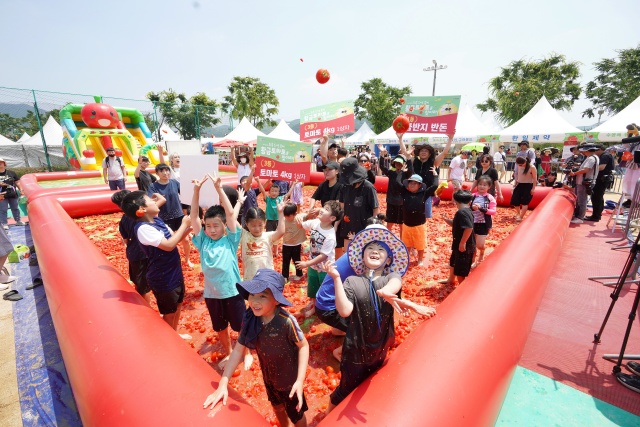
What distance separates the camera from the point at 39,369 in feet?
12.3

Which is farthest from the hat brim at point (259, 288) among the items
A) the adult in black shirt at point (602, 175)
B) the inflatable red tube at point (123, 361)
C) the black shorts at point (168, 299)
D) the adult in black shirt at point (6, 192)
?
A: the adult in black shirt at point (6, 192)

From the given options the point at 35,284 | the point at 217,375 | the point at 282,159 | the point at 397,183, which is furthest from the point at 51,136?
the point at 217,375

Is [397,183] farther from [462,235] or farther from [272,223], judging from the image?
[272,223]

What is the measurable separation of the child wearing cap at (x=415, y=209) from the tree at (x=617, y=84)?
152 ft

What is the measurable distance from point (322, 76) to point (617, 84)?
50868 millimetres

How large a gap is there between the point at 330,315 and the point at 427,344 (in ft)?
2.58

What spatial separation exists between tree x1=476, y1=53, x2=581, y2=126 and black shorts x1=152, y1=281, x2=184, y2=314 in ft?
131

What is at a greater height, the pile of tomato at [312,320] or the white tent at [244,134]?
the white tent at [244,134]

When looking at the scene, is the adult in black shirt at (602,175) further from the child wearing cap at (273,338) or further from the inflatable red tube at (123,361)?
the inflatable red tube at (123,361)

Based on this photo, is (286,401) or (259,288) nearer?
(259,288)

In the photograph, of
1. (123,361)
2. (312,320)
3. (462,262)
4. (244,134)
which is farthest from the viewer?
(244,134)

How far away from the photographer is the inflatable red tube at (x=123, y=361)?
1.95 meters

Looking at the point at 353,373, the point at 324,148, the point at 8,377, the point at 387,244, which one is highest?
the point at 324,148

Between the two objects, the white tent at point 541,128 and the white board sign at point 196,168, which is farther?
the white tent at point 541,128
